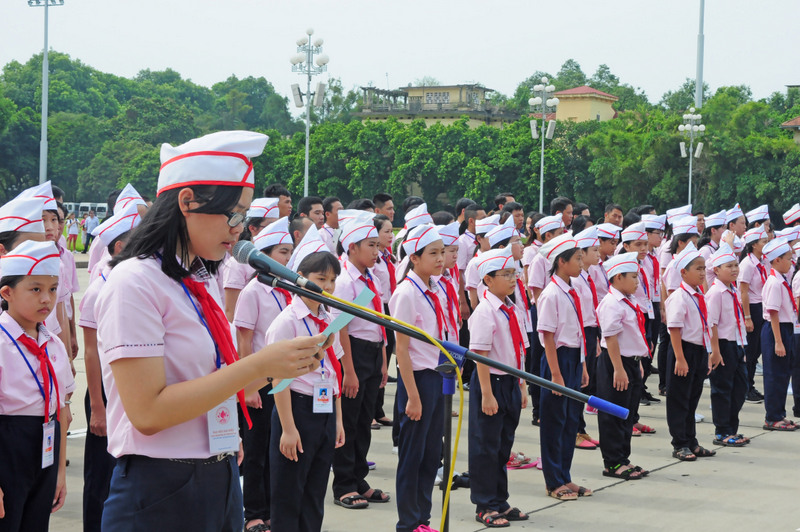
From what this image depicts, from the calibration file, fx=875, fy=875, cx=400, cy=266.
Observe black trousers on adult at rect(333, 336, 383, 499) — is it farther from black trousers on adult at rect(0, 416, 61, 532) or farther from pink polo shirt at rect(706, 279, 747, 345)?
pink polo shirt at rect(706, 279, 747, 345)

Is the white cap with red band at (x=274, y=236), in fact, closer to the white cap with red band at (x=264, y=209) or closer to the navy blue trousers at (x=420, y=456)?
the navy blue trousers at (x=420, y=456)

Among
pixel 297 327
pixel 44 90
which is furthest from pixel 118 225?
pixel 44 90

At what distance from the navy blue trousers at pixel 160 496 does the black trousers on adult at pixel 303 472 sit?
7.05 ft

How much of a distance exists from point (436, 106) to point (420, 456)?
216 ft

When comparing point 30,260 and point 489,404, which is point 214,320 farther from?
point 489,404

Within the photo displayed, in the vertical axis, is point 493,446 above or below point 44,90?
below

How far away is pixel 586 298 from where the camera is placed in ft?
25.4

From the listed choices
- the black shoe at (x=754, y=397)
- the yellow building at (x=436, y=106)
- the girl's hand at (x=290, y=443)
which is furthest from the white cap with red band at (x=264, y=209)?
the yellow building at (x=436, y=106)

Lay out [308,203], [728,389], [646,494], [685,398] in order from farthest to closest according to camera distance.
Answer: [308,203] → [728,389] → [685,398] → [646,494]

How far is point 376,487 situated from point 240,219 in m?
4.39

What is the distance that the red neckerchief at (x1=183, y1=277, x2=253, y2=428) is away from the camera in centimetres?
238

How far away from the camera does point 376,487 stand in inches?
250

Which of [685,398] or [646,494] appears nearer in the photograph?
[646,494]

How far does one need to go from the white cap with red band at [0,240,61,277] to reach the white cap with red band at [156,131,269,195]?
76.7 inches
